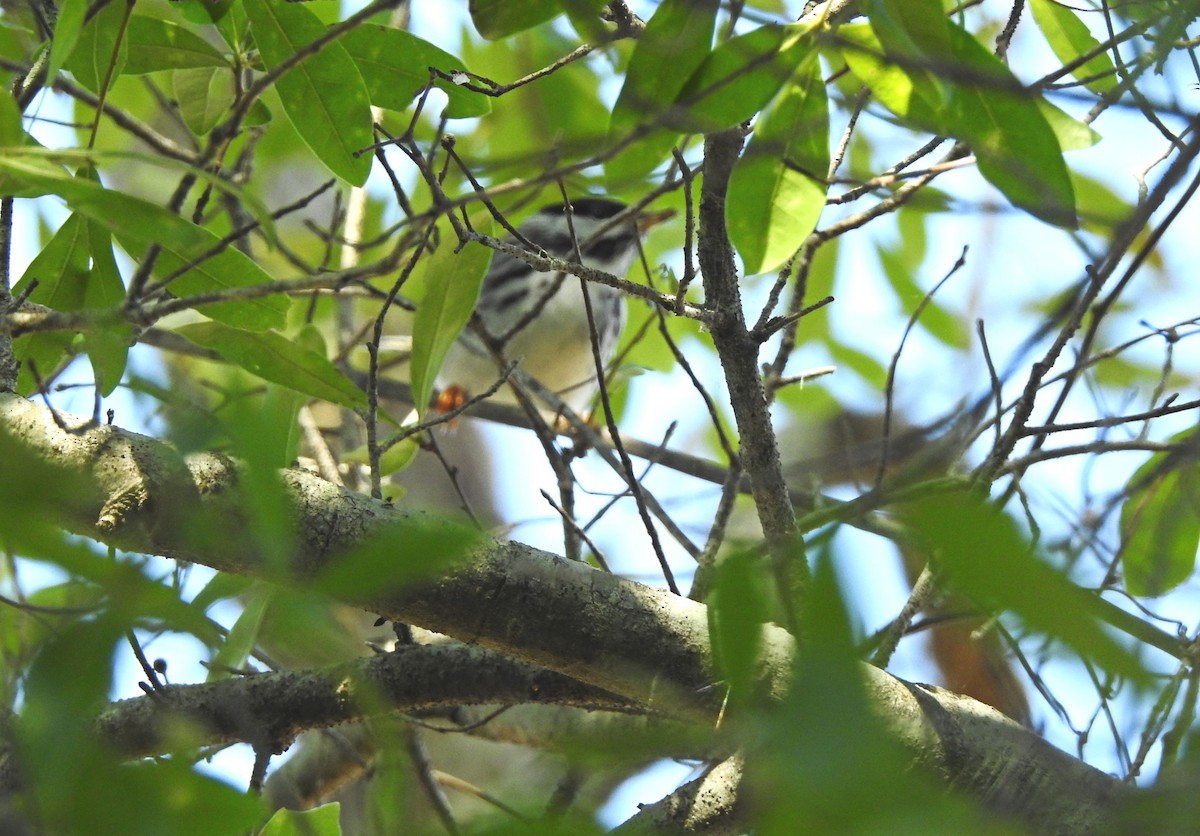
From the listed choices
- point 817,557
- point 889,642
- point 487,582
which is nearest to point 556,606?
point 487,582

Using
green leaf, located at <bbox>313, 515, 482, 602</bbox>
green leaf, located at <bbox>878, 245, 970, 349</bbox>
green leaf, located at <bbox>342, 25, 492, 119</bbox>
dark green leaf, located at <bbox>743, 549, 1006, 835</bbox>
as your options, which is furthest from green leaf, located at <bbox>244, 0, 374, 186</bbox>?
green leaf, located at <bbox>878, 245, 970, 349</bbox>

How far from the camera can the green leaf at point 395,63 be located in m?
1.76

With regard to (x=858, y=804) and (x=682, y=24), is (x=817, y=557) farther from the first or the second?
(x=682, y=24)

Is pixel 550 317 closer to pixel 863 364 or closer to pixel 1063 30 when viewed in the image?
pixel 863 364

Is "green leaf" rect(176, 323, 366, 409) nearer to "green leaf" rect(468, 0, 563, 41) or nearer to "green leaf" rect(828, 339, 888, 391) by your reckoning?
"green leaf" rect(468, 0, 563, 41)

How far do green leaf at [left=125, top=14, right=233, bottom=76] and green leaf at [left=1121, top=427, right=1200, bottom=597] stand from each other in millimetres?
1691

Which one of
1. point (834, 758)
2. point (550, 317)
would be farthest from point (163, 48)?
point (550, 317)

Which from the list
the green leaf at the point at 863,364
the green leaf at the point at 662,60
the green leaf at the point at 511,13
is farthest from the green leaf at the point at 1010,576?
the green leaf at the point at 863,364

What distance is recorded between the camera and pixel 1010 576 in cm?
69

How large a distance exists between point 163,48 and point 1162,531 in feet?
6.01

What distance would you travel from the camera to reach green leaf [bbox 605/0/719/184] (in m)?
1.24

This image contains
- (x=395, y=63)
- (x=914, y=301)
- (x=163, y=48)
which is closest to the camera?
(x=395, y=63)

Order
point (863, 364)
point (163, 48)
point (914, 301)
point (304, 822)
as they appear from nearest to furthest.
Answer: point (304, 822) < point (163, 48) < point (914, 301) < point (863, 364)

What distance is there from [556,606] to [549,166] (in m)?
0.57
